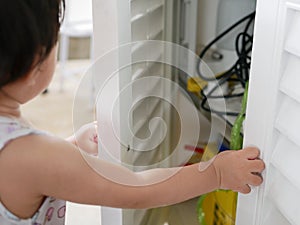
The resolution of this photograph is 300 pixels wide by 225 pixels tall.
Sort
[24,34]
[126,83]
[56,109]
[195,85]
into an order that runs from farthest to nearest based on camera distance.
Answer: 1. [56,109]
2. [195,85]
3. [126,83]
4. [24,34]

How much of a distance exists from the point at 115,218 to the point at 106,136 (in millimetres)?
173

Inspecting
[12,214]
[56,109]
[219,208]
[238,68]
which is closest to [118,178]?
[12,214]

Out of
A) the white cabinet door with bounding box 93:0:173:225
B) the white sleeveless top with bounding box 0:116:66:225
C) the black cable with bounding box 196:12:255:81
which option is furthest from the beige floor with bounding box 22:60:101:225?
the white sleeveless top with bounding box 0:116:66:225

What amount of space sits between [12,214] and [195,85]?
609mm

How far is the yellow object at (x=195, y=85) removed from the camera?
1.08 meters

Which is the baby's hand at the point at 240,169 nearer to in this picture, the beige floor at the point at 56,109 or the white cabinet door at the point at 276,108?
the white cabinet door at the point at 276,108

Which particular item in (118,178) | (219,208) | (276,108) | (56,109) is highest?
(276,108)

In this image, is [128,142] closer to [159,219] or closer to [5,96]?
[5,96]

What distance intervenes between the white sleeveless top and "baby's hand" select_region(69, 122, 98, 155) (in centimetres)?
13

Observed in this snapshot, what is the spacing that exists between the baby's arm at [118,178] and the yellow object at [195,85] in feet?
1.45

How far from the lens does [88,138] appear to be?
31.3 inches

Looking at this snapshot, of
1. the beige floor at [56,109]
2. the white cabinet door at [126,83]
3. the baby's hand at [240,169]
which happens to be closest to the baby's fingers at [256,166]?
the baby's hand at [240,169]

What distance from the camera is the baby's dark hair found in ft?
1.72

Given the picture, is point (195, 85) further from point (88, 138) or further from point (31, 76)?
point (31, 76)
